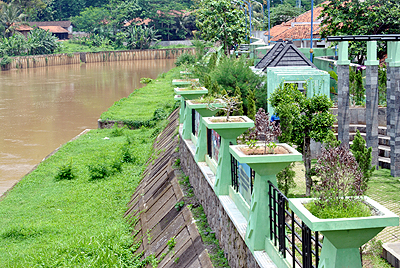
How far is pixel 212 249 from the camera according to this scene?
6.64m

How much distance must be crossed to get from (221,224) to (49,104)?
31.0 metres

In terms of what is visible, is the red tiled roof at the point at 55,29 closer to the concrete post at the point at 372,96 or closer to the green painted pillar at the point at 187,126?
the green painted pillar at the point at 187,126

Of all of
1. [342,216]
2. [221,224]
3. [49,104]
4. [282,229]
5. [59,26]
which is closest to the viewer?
[342,216]

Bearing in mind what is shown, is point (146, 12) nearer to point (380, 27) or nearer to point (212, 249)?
point (380, 27)

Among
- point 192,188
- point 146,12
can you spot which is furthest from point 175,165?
point 146,12

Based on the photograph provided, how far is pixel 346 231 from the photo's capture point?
3281mm

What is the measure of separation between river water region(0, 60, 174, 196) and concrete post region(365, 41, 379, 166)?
1219 centimetres

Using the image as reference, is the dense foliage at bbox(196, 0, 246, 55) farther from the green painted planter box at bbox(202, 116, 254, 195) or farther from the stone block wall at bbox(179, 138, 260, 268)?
the green painted planter box at bbox(202, 116, 254, 195)

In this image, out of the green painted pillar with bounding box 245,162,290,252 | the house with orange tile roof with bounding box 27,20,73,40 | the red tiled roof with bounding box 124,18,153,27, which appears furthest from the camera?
the house with orange tile roof with bounding box 27,20,73,40

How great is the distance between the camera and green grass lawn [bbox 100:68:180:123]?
2468 cm

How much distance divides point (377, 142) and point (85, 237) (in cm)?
686

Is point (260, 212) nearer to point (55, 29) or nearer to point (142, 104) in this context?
point (142, 104)

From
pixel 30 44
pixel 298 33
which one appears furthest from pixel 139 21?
pixel 298 33

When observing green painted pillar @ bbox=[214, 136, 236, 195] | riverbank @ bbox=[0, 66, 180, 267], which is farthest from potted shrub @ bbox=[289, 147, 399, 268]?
riverbank @ bbox=[0, 66, 180, 267]
